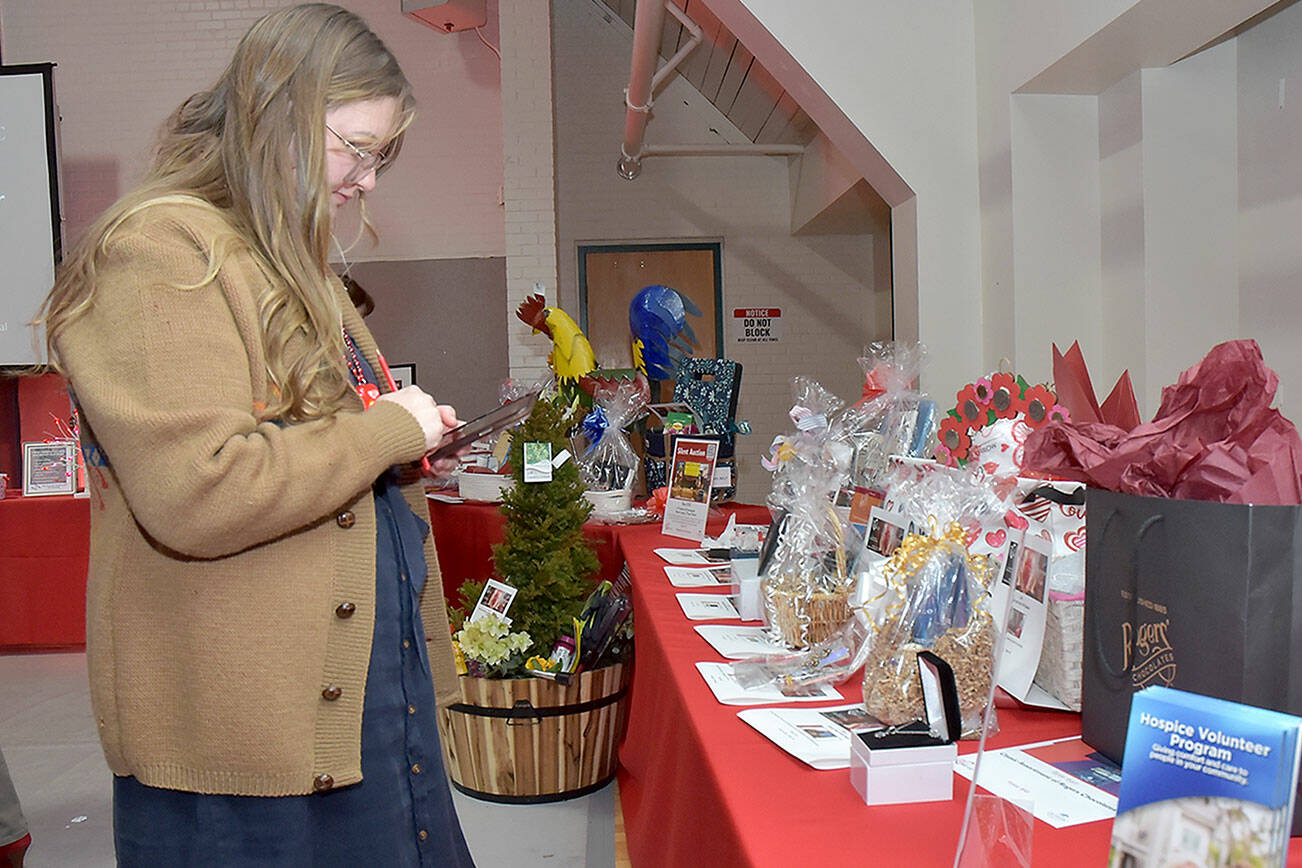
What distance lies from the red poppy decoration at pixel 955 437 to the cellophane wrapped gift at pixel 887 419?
3.1 inches

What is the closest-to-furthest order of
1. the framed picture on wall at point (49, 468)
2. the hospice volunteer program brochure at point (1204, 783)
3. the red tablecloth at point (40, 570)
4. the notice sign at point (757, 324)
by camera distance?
the hospice volunteer program brochure at point (1204, 783) < the red tablecloth at point (40, 570) < the framed picture on wall at point (49, 468) < the notice sign at point (757, 324)

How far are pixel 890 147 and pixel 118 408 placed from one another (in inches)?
121

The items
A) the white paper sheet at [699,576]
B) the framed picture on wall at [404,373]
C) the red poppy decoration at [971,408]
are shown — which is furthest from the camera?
the framed picture on wall at [404,373]

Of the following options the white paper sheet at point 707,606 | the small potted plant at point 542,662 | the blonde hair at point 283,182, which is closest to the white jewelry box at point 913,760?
the blonde hair at point 283,182

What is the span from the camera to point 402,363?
754cm

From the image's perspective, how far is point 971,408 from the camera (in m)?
1.92

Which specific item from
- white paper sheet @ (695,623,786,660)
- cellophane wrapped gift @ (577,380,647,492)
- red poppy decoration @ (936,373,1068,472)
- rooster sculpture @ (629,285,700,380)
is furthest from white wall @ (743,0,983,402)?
white paper sheet @ (695,623,786,660)

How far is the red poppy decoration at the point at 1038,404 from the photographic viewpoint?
1.70 m

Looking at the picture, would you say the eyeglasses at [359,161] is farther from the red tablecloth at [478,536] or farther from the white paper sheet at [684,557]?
the red tablecloth at [478,536]

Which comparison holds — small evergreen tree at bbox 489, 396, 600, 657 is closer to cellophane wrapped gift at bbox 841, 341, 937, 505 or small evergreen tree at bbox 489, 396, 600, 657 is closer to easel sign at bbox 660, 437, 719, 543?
easel sign at bbox 660, 437, 719, 543

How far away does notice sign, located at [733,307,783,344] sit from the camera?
8188 millimetres

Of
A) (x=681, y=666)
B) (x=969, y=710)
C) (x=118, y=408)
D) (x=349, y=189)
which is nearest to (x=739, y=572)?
(x=681, y=666)

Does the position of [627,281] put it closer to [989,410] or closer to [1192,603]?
[989,410]

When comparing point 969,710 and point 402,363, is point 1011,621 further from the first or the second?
point 402,363
